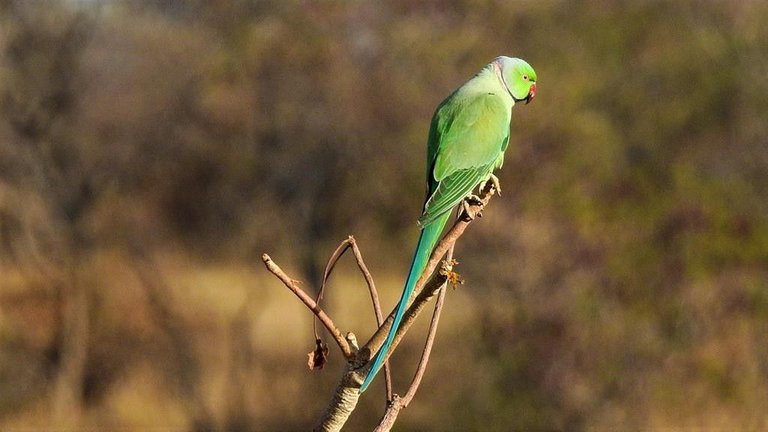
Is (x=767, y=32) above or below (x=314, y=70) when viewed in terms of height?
above

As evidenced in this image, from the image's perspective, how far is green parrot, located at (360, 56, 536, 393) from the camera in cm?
264

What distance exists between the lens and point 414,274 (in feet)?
6.28

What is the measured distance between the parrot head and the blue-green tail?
3.38 feet

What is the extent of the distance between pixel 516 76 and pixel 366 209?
902 cm

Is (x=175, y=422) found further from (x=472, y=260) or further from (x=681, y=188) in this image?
(x=681, y=188)

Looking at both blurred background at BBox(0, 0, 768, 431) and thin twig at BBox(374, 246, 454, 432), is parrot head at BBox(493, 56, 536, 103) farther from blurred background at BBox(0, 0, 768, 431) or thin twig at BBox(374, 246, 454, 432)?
blurred background at BBox(0, 0, 768, 431)

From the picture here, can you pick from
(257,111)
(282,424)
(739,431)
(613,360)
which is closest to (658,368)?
(613,360)

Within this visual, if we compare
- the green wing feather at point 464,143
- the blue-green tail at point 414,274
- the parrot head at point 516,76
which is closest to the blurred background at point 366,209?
the parrot head at point 516,76

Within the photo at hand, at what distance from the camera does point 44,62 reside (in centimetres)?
1105

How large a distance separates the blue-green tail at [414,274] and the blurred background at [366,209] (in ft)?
24.9

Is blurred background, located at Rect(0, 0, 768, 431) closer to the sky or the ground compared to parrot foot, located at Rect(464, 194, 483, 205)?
closer to the sky

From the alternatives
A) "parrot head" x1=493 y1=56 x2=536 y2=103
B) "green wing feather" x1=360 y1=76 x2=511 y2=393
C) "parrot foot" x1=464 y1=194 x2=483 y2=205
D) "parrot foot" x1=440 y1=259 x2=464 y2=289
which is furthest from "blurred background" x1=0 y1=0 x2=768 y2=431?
"parrot foot" x1=440 y1=259 x2=464 y2=289

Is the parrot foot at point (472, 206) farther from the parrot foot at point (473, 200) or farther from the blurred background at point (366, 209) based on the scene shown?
the blurred background at point (366, 209)

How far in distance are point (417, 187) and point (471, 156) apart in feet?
29.3
